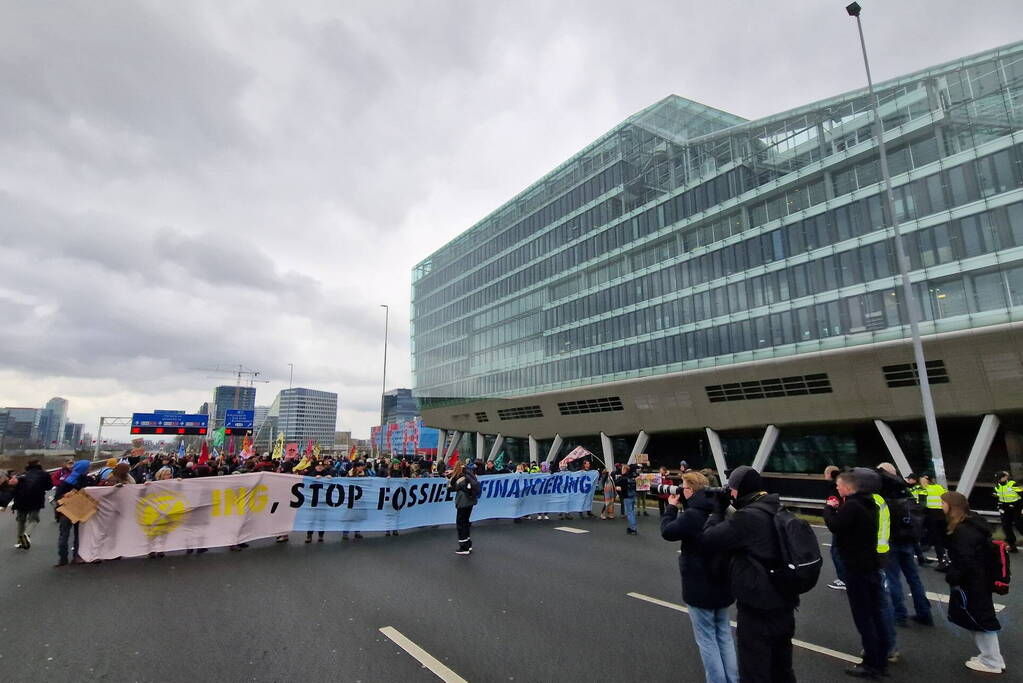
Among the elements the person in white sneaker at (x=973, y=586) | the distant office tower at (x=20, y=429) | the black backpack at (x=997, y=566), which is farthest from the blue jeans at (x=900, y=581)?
the distant office tower at (x=20, y=429)

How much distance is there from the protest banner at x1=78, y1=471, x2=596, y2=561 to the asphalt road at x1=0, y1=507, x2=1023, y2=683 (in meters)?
0.53

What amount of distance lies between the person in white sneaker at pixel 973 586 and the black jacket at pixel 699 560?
2792 millimetres

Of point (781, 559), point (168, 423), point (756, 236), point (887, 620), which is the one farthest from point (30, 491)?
point (168, 423)

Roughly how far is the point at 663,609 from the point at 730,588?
11.2 ft

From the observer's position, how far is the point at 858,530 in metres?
5.27

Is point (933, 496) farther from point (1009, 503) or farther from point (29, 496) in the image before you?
point (29, 496)

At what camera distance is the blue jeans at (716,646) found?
4336mm

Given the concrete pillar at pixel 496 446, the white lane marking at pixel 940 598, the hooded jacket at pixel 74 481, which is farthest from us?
the concrete pillar at pixel 496 446

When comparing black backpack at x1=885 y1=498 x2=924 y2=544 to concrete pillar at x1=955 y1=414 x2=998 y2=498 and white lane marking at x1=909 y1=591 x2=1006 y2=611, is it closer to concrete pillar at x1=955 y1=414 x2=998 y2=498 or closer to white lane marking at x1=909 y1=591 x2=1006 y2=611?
white lane marking at x1=909 y1=591 x2=1006 y2=611

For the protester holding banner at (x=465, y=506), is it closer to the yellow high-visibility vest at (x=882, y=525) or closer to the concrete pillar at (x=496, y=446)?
the yellow high-visibility vest at (x=882, y=525)

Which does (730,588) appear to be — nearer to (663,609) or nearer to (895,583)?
(663,609)

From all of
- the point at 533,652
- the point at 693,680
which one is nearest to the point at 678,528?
the point at 693,680

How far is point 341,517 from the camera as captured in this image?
12492 millimetres

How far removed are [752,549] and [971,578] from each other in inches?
127
